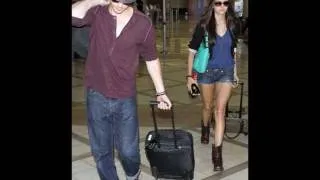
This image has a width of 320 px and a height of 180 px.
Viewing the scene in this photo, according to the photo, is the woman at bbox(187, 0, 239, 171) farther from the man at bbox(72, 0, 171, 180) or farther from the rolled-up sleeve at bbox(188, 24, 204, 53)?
the man at bbox(72, 0, 171, 180)

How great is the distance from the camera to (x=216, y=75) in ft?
16.4

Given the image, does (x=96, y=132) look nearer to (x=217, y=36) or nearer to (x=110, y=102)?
(x=110, y=102)

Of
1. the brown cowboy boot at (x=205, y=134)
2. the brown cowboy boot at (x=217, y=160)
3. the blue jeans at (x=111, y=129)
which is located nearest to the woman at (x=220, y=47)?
the brown cowboy boot at (x=217, y=160)

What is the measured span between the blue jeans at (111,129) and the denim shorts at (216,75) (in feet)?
4.15

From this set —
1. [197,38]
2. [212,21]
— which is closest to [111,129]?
[197,38]

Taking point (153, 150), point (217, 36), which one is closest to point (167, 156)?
point (153, 150)

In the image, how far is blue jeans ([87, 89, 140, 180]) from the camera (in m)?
3.89

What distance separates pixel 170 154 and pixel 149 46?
969 mm

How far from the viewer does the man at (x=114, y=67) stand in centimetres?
376

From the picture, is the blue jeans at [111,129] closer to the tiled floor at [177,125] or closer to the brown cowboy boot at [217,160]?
the tiled floor at [177,125]

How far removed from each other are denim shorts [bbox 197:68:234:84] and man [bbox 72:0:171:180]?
1.10m

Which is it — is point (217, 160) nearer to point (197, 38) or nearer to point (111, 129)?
point (197, 38)

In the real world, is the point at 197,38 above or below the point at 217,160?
above
